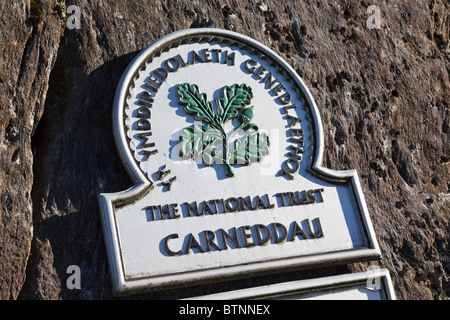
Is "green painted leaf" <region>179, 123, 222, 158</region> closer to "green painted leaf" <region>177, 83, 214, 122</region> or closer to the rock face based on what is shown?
"green painted leaf" <region>177, 83, 214, 122</region>

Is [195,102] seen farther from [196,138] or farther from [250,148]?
[250,148]

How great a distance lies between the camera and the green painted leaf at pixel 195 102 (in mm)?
3949

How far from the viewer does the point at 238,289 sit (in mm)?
3648

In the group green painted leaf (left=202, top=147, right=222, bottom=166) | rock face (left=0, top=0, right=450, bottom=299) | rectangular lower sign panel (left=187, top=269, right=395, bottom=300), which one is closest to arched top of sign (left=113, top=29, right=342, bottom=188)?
green painted leaf (left=202, top=147, right=222, bottom=166)

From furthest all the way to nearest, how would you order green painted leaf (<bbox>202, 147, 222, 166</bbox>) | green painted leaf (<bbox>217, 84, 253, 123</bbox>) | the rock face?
green painted leaf (<bbox>217, 84, 253, 123</bbox>)
green painted leaf (<bbox>202, 147, 222, 166</bbox>)
the rock face

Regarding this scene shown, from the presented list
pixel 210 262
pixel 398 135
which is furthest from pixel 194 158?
pixel 398 135

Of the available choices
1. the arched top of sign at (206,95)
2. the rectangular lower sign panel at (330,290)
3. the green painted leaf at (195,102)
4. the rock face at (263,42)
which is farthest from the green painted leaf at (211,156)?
the rectangular lower sign panel at (330,290)

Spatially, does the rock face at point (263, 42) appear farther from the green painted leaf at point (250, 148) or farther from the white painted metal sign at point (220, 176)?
the green painted leaf at point (250, 148)

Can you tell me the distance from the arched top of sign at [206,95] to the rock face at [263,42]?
169 millimetres

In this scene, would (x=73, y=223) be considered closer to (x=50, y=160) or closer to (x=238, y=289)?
(x=50, y=160)

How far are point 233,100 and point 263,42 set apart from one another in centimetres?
71

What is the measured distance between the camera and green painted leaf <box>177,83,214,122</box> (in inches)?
155

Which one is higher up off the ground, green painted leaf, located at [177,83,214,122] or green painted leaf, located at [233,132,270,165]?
green painted leaf, located at [177,83,214,122]

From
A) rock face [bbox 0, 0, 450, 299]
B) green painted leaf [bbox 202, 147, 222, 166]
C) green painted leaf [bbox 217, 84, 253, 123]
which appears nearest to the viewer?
rock face [bbox 0, 0, 450, 299]
